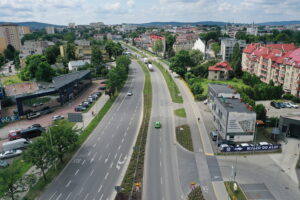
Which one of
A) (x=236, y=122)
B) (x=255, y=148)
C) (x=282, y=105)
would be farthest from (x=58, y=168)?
(x=282, y=105)

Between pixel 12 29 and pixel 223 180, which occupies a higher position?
pixel 12 29

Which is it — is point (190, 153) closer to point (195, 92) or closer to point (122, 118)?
point (122, 118)

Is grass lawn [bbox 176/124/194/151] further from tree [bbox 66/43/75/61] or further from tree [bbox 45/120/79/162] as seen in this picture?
tree [bbox 66/43/75/61]

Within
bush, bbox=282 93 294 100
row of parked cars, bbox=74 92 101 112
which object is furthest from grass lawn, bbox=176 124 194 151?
bush, bbox=282 93 294 100

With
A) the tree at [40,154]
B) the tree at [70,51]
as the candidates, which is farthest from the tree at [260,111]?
the tree at [70,51]

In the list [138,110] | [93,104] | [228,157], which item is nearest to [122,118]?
[138,110]
